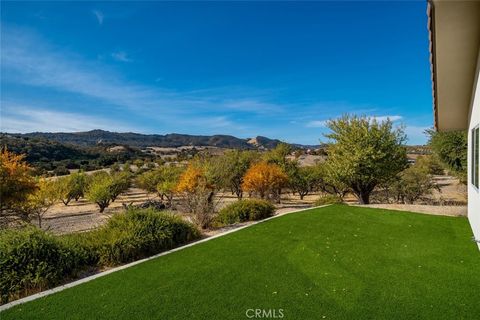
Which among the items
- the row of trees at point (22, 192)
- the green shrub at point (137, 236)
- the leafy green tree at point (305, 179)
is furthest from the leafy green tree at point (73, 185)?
the green shrub at point (137, 236)

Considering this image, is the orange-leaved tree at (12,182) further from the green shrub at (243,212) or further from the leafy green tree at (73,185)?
the leafy green tree at (73,185)

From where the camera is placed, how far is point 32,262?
233 inches

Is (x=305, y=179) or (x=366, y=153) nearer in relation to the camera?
(x=366, y=153)

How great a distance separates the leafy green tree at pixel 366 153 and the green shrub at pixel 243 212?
6.65 meters

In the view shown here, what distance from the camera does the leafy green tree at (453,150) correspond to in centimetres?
1460

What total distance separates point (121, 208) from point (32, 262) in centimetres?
2361

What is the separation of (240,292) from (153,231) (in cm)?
383

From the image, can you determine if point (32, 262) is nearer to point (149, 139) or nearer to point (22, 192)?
point (22, 192)

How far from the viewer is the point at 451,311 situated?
414 cm

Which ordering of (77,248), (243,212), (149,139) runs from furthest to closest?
(149,139), (243,212), (77,248)

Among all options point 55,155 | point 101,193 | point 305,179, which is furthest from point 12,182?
point 55,155

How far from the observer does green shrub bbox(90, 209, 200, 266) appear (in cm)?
706

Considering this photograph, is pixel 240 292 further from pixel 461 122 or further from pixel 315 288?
pixel 461 122

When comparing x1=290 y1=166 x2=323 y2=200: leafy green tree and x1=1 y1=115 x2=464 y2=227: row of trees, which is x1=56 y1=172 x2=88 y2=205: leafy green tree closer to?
x1=1 y1=115 x2=464 y2=227: row of trees
